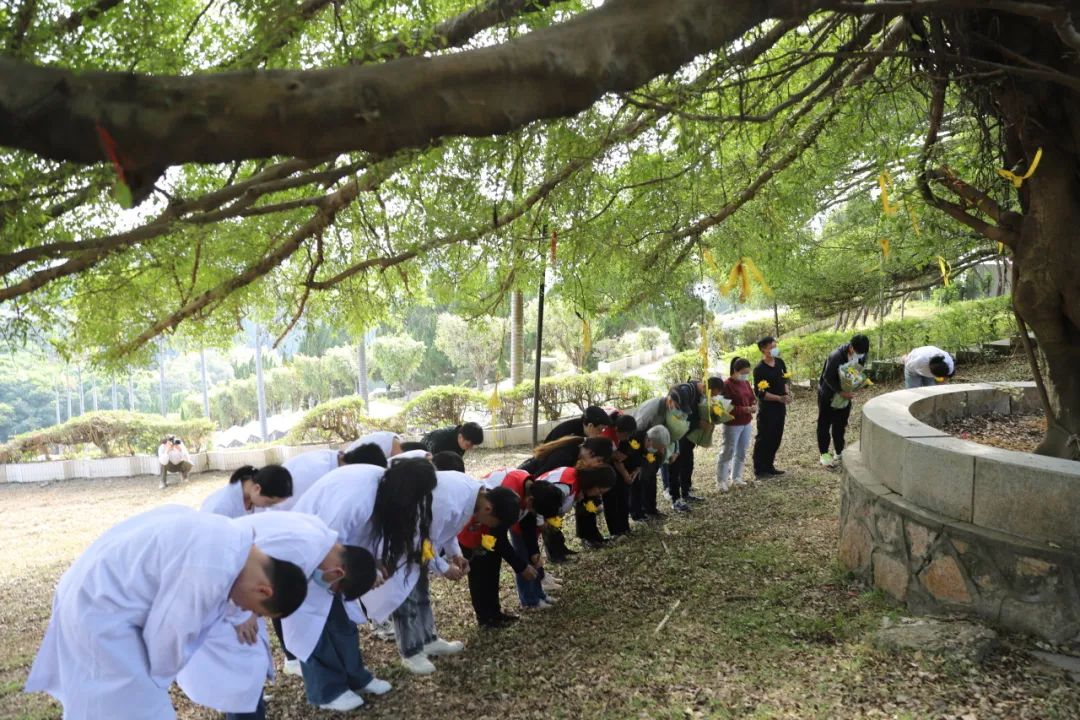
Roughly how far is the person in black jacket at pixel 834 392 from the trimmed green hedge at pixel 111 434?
12764mm

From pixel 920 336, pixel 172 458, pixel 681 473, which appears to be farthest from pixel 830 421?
pixel 172 458

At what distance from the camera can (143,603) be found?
2617 mm

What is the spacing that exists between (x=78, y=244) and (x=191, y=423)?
1346 cm

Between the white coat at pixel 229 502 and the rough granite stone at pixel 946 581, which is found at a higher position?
the white coat at pixel 229 502

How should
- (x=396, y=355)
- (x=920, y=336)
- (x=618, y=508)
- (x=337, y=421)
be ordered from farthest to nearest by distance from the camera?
(x=396, y=355), (x=337, y=421), (x=920, y=336), (x=618, y=508)

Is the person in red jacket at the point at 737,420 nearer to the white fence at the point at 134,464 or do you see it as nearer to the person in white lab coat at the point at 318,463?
the person in white lab coat at the point at 318,463

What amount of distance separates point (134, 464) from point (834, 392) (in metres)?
13.3

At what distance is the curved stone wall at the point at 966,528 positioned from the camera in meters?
3.55

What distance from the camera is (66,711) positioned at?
262cm

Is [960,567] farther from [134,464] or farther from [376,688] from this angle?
[134,464]

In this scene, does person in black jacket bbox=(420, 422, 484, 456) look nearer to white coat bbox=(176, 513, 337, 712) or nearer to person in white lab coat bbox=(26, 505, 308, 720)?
white coat bbox=(176, 513, 337, 712)

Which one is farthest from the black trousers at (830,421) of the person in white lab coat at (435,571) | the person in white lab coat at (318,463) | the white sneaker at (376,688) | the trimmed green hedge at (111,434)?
the trimmed green hedge at (111,434)

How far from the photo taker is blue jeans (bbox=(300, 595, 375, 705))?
12.2 feet

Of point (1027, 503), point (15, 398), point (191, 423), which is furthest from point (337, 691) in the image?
point (15, 398)
